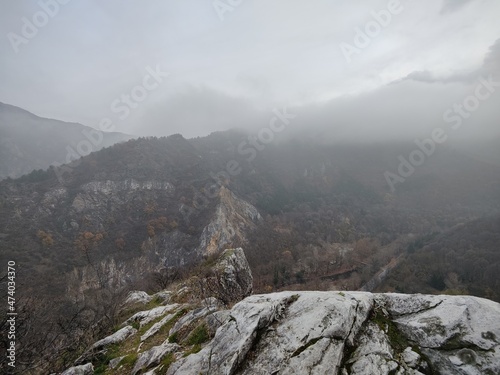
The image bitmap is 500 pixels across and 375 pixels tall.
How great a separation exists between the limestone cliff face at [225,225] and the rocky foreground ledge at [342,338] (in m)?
122

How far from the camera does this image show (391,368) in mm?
6867

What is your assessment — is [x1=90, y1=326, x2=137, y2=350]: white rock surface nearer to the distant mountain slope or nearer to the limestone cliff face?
the distant mountain slope

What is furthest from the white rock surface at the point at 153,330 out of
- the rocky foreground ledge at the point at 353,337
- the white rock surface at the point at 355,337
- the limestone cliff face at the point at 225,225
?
the limestone cliff face at the point at 225,225

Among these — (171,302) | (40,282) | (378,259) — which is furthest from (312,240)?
(171,302)

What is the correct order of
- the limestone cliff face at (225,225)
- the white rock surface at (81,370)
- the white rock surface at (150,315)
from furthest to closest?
the limestone cliff face at (225,225), the white rock surface at (150,315), the white rock surface at (81,370)

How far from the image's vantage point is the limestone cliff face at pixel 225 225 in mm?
147125

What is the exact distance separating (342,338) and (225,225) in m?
153

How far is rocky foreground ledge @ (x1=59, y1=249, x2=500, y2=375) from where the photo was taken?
694 cm

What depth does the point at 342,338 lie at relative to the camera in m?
7.67

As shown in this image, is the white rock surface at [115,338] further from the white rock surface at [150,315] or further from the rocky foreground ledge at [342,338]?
the rocky foreground ledge at [342,338]

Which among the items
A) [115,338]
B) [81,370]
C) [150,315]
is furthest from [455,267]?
[81,370]

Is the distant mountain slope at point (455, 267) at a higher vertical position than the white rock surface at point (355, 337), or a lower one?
lower

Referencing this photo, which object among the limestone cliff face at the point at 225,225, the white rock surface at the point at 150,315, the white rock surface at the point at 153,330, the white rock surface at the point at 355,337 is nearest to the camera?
the white rock surface at the point at 355,337

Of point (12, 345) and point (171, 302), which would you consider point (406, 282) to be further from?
point (12, 345)
